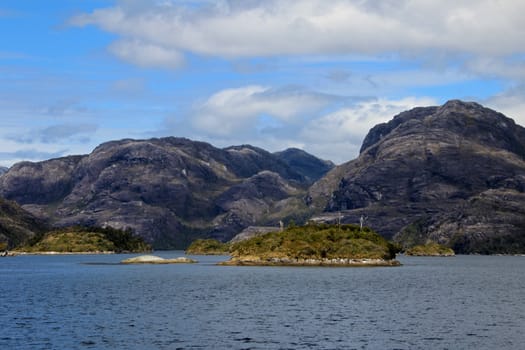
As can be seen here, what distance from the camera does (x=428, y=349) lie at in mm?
93250

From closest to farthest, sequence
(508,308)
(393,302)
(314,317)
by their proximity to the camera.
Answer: (314,317), (508,308), (393,302)

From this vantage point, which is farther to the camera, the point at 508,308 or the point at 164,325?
the point at 508,308

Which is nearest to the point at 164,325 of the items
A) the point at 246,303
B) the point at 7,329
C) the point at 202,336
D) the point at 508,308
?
the point at 202,336

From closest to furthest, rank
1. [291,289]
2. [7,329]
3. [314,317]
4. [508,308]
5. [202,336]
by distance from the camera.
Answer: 1. [202,336]
2. [7,329]
3. [314,317]
4. [508,308]
5. [291,289]

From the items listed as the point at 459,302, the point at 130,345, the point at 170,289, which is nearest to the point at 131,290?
the point at 170,289

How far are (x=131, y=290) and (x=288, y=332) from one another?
8894 cm

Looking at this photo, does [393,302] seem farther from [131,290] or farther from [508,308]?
[131,290]

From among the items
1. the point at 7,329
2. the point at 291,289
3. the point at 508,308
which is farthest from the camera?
the point at 291,289

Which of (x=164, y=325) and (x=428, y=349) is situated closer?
(x=428, y=349)

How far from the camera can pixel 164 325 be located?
Result: 11631 cm

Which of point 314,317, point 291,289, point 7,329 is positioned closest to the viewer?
point 7,329

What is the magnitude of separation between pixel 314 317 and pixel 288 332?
61.6 ft

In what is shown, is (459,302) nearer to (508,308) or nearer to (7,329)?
(508,308)

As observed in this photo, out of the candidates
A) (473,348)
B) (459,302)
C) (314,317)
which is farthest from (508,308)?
(473,348)
